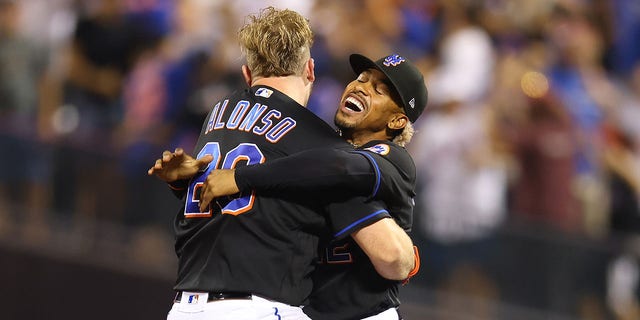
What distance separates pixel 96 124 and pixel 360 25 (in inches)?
104

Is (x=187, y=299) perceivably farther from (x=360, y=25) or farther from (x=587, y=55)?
(x=587, y=55)

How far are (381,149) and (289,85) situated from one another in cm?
47

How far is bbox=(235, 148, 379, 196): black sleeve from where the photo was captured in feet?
14.1

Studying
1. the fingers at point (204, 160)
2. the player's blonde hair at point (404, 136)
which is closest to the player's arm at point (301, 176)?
the fingers at point (204, 160)

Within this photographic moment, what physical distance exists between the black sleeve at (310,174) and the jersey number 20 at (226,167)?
0.28 ft

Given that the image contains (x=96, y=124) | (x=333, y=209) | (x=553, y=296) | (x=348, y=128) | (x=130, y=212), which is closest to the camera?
(x=333, y=209)

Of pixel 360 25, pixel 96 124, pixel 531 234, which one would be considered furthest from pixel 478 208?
pixel 96 124

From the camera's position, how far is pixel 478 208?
8680 mm

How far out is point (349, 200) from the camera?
14.4 ft

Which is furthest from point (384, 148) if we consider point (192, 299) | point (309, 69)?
point (192, 299)

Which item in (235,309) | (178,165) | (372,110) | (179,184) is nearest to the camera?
(235,309)

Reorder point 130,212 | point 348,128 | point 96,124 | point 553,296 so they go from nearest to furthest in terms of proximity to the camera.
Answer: point 348,128 → point 553,296 → point 130,212 → point 96,124

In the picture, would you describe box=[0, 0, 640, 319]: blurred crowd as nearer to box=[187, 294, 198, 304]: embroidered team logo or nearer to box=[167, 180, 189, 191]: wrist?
box=[167, 180, 189, 191]: wrist

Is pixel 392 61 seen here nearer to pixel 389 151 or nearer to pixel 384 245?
pixel 389 151
